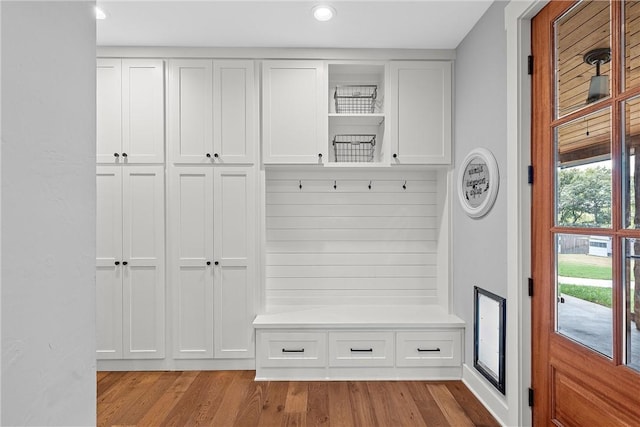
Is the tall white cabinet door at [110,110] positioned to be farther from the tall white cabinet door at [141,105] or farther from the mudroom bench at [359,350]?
the mudroom bench at [359,350]

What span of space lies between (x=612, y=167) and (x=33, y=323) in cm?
185

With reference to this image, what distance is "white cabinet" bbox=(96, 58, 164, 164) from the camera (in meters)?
Result: 2.91

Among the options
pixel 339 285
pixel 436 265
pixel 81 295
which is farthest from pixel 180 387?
pixel 81 295

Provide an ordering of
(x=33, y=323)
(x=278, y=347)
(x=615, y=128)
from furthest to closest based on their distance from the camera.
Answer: (x=278, y=347), (x=615, y=128), (x=33, y=323)

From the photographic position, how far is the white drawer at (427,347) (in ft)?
9.25

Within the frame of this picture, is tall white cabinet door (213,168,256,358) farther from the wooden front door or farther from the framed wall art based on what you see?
the wooden front door

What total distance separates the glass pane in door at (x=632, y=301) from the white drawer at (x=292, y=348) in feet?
6.19

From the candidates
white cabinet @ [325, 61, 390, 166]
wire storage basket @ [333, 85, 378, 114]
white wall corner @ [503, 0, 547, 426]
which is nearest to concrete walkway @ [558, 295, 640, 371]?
white wall corner @ [503, 0, 547, 426]

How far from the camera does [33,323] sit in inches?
15.9

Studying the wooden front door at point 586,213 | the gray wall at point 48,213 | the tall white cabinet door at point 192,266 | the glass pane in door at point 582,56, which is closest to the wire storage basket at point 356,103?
the tall white cabinet door at point 192,266

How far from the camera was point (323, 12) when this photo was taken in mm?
2447

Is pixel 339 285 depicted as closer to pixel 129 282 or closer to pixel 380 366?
pixel 380 366

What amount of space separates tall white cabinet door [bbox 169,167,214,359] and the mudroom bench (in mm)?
489

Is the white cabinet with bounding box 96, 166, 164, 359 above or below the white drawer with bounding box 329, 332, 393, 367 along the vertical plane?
above
